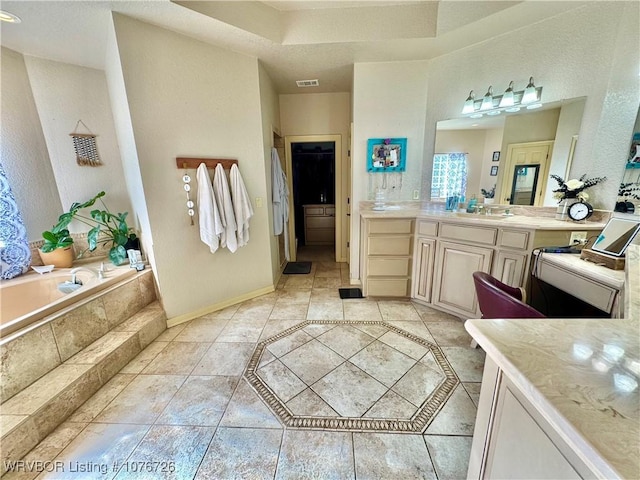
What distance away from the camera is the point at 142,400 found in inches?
64.7

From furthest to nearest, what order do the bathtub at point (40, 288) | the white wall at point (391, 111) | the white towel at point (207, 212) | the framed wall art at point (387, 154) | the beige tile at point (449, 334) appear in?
the framed wall art at point (387, 154)
the white wall at point (391, 111)
the white towel at point (207, 212)
the beige tile at point (449, 334)
the bathtub at point (40, 288)

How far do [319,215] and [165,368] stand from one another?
391 centimetres

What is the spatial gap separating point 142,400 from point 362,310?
1.99 m

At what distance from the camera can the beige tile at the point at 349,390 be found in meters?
1.56

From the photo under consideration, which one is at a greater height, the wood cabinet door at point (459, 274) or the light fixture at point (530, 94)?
the light fixture at point (530, 94)

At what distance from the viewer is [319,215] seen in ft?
17.5

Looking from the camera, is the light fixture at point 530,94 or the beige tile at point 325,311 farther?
the beige tile at point 325,311

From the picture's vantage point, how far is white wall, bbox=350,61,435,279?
2.82m

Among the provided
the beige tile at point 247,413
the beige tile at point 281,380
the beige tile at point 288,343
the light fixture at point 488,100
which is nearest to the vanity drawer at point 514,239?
the light fixture at point 488,100

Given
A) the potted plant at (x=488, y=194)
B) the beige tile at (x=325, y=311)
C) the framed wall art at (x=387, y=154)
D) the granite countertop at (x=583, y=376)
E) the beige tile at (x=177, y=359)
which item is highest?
the framed wall art at (x=387, y=154)

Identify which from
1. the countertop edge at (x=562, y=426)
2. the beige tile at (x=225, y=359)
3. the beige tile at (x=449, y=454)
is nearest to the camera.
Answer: the countertop edge at (x=562, y=426)

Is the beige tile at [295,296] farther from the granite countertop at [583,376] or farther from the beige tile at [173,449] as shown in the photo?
the granite countertop at [583,376]

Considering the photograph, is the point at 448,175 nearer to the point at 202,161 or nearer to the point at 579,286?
the point at 579,286

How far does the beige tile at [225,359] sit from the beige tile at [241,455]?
1.61ft
